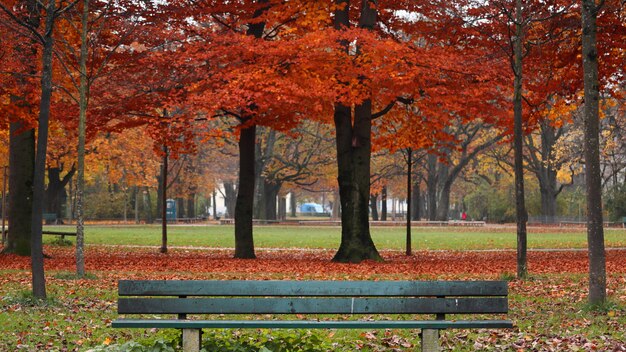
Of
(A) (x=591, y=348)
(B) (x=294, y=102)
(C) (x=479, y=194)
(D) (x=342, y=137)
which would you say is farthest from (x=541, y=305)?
(C) (x=479, y=194)

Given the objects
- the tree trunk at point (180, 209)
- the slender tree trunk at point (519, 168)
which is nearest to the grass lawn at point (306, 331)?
the slender tree trunk at point (519, 168)

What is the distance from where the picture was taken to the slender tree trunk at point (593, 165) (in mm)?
11203

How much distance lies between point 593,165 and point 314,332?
443cm

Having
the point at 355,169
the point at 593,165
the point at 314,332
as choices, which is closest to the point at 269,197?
the point at 355,169

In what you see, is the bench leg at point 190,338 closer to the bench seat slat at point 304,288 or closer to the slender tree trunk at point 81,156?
the bench seat slat at point 304,288

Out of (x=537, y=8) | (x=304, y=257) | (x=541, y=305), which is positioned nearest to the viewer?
(x=541, y=305)

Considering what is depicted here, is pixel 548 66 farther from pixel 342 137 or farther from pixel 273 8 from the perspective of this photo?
pixel 273 8

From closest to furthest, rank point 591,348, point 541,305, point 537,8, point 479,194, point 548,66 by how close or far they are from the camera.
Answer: point 591,348
point 541,305
point 537,8
point 548,66
point 479,194

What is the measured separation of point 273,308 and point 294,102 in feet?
45.2

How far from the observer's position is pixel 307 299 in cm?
769

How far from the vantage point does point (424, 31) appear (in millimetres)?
24016

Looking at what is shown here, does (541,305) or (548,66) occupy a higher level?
(548,66)

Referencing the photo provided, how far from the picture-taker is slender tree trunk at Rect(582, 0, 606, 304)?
36.8 feet

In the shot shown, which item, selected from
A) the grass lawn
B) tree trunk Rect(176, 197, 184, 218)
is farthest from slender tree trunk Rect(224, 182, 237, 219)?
the grass lawn
